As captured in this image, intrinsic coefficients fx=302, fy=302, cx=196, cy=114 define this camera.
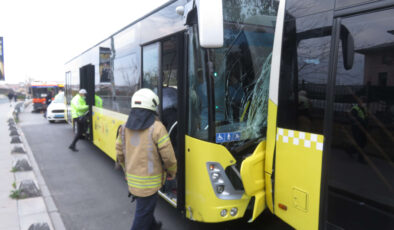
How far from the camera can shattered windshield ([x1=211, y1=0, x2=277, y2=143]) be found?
329cm

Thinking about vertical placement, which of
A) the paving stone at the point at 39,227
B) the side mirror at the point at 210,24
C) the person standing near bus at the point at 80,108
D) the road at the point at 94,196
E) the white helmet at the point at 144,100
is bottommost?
the road at the point at 94,196

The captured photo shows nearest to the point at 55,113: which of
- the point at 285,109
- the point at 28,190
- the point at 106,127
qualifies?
the point at 106,127

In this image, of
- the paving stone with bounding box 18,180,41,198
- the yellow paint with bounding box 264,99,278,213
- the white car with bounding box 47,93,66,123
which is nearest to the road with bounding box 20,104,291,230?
the paving stone with bounding box 18,180,41,198

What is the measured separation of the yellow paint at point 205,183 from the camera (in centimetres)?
328

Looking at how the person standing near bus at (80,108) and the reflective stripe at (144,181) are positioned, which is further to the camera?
the person standing near bus at (80,108)

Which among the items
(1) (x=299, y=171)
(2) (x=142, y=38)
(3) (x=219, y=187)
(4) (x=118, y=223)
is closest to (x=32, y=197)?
(4) (x=118, y=223)

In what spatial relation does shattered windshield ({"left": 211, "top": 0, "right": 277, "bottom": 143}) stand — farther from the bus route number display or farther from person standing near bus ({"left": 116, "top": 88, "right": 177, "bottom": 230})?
person standing near bus ({"left": 116, "top": 88, "right": 177, "bottom": 230})

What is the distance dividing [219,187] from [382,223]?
1541mm

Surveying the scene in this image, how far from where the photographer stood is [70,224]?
4516 mm

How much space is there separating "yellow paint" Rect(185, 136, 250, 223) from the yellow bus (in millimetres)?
11

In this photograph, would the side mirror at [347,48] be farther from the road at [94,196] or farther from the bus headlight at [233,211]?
the road at [94,196]

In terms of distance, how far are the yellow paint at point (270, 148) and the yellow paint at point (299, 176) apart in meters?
0.09

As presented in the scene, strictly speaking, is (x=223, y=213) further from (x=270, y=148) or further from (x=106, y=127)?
(x=106, y=127)

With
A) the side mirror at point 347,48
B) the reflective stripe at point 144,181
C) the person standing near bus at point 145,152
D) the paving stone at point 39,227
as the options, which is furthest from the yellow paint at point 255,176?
the paving stone at point 39,227
